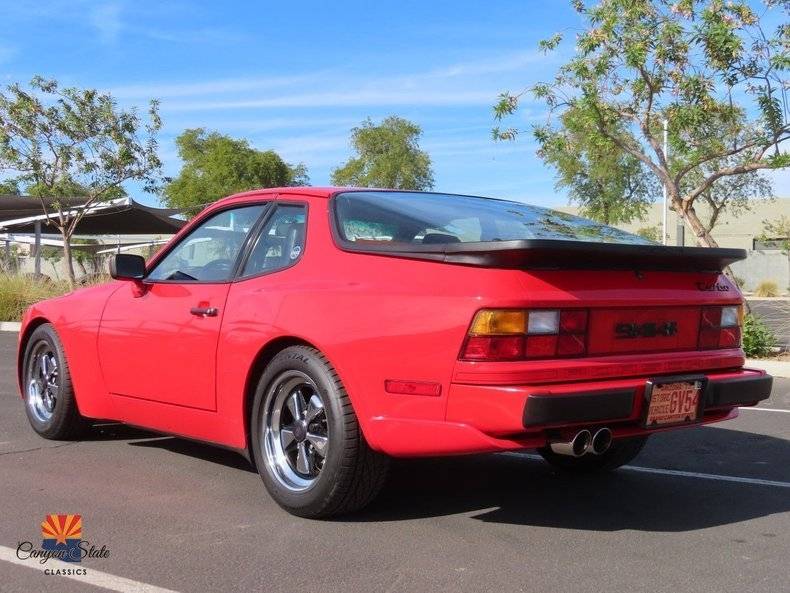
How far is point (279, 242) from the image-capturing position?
468cm

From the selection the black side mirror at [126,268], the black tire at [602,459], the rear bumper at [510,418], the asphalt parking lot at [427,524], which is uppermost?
the black side mirror at [126,268]

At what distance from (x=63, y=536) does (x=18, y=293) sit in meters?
15.7

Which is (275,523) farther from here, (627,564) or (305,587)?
(627,564)

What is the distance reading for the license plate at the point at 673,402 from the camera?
13.1ft

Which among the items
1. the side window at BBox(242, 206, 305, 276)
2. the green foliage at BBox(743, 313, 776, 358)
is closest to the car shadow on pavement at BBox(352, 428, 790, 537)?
the side window at BBox(242, 206, 305, 276)

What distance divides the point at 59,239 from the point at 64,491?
31.0 meters

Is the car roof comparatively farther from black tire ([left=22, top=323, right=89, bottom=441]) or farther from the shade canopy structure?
the shade canopy structure

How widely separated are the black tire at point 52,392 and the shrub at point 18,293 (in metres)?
12.6

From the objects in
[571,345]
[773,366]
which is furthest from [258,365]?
[773,366]

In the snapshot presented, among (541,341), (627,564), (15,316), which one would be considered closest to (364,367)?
(541,341)

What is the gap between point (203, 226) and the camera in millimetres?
5230

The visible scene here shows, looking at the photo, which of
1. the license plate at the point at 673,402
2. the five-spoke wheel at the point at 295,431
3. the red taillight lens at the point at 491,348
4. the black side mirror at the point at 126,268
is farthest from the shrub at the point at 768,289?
the red taillight lens at the point at 491,348

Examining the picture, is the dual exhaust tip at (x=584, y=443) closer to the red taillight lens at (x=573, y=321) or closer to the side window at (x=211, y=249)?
the red taillight lens at (x=573, y=321)

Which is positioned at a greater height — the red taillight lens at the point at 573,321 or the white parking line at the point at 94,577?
the red taillight lens at the point at 573,321
